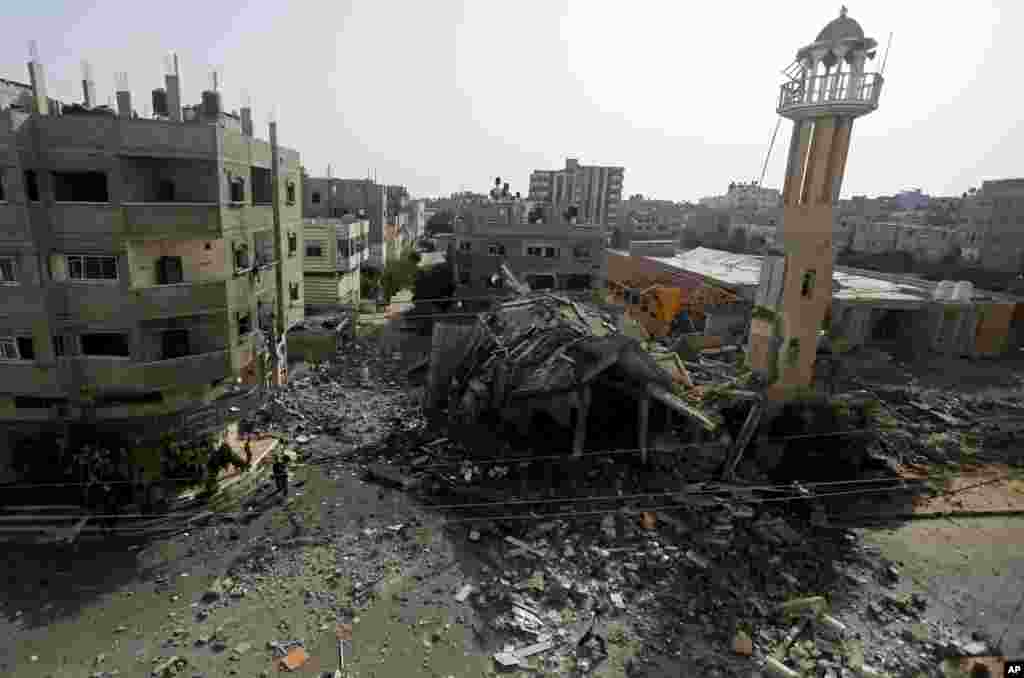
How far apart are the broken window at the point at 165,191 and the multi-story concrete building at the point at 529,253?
24.0 metres

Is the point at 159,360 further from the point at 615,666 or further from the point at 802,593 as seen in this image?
the point at 802,593

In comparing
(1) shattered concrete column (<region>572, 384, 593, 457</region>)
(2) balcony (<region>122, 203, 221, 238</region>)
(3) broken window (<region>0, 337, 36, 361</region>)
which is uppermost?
(2) balcony (<region>122, 203, 221, 238</region>)

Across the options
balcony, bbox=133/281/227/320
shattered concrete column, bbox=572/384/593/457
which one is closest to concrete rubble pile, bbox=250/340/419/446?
balcony, bbox=133/281/227/320

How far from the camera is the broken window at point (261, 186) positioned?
1936 centimetres

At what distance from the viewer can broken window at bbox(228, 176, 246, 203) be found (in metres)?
16.9

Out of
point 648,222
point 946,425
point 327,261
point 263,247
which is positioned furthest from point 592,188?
point 263,247

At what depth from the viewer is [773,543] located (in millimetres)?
15750

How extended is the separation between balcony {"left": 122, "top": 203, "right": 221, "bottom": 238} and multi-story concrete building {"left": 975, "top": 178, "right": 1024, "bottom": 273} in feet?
270

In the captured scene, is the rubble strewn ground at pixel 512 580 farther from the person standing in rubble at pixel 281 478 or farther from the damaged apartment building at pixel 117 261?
the damaged apartment building at pixel 117 261

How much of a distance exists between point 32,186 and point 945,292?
50955 millimetres

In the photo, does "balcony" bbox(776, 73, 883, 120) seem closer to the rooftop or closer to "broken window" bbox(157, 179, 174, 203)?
the rooftop

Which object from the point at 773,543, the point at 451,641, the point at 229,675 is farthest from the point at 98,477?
the point at 773,543

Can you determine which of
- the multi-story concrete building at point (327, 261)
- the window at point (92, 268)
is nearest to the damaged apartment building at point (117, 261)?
the window at point (92, 268)

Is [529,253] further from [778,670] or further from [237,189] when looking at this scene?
[778,670]
